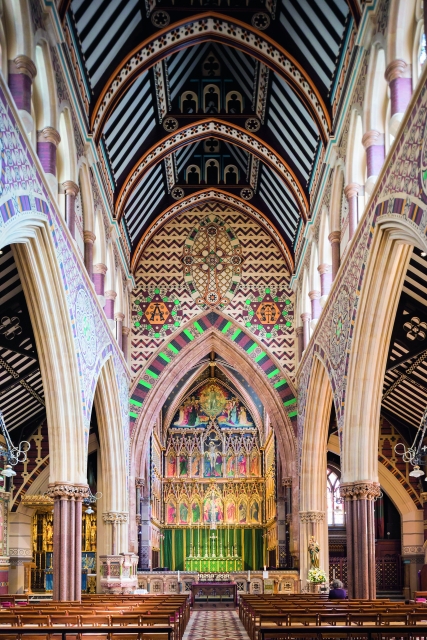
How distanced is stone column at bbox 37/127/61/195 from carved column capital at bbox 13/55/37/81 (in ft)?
5.82

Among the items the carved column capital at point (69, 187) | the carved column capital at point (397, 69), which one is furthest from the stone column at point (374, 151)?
the carved column capital at point (69, 187)

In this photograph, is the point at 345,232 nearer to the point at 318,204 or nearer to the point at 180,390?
the point at 318,204

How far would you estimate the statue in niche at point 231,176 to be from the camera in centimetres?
2795

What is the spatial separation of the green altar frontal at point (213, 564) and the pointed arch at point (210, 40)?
21.0m

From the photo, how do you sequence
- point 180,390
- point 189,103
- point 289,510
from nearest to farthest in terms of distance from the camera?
point 189,103 < point 289,510 < point 180,390

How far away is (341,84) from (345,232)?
131 inches

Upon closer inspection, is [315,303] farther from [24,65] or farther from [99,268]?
[24,65]

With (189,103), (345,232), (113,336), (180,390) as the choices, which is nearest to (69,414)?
(113,336)

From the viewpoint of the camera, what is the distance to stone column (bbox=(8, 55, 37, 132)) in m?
12.5

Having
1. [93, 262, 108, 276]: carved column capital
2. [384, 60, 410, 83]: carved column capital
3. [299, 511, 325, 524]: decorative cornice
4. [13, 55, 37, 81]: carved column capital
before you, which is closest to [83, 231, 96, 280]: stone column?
[93, 262, 108, 276]: carved column capital

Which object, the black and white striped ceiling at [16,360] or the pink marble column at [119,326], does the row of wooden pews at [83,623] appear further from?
the pink marble column at [119,326]

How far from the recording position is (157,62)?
19.0m

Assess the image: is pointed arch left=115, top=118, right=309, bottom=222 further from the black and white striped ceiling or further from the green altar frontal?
the green altar frontal

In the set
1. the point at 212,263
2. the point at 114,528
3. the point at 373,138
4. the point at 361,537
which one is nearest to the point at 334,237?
the point at 373,138
